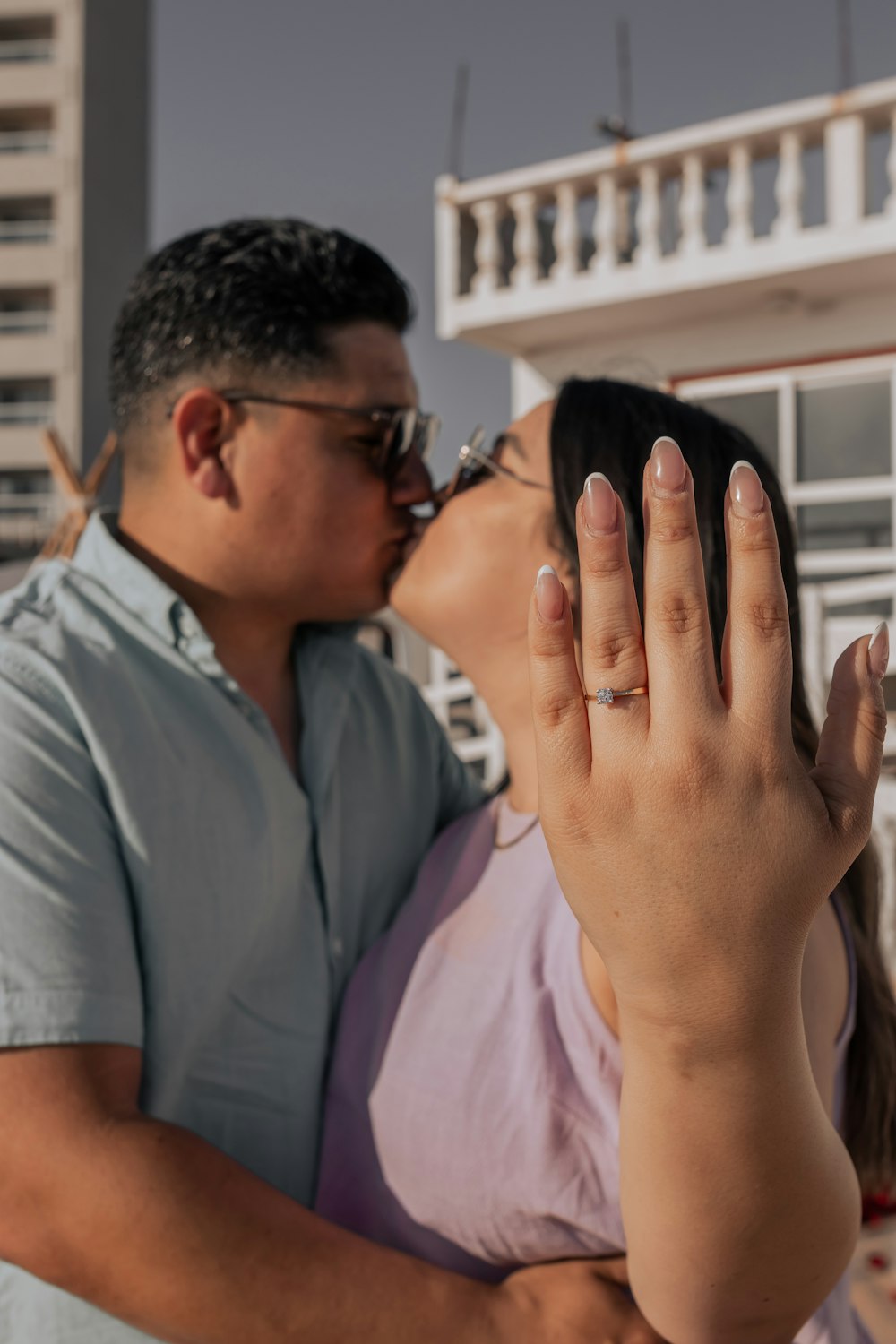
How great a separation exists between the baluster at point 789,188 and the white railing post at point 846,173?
191 millimetres

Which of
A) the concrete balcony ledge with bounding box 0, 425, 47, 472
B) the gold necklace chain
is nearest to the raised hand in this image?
the gold necklace chain

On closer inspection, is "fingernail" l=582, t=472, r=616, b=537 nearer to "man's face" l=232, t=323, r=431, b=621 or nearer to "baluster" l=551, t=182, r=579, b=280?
"man's face" l=232, t=323, r=431, b=621

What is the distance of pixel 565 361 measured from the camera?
8820 mm

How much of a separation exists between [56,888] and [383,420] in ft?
3.86

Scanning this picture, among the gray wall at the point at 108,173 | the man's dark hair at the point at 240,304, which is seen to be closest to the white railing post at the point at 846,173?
the man's dark hair at the point at 240,304

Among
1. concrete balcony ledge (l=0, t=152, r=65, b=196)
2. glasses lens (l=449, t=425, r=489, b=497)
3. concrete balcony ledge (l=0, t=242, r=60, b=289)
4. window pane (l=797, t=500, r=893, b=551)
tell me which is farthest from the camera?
concrete balcony ledge (l=0, t=152, r=65, b=196)

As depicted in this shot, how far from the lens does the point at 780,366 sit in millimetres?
7941

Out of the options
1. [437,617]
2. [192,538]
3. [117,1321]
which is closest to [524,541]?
[437,617]

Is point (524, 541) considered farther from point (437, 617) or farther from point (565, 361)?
point (565, 361)

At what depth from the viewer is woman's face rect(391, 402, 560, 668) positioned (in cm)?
210

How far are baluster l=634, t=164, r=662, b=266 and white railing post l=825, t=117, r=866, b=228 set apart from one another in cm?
116

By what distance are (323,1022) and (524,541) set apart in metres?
0.94

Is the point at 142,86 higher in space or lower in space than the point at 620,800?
higher

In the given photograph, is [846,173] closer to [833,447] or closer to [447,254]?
[833,447]
